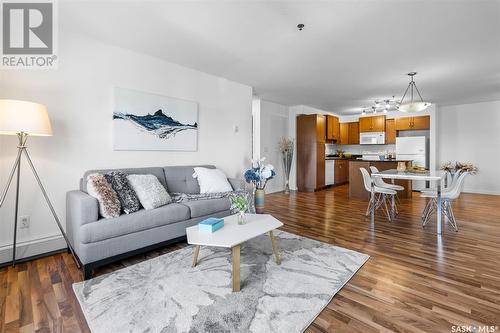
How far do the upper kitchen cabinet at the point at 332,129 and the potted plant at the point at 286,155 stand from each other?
135cm

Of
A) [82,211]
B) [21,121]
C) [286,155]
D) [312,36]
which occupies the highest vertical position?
[312,36]

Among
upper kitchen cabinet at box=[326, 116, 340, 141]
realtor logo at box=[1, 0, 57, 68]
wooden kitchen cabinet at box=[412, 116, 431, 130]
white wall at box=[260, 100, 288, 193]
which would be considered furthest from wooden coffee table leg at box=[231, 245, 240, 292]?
wooden kitchen cabinet at box=[412, 116, 431, 130]

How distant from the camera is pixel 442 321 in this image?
4.95 ft

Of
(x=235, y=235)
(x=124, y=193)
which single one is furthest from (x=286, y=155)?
(x=235, y=235)

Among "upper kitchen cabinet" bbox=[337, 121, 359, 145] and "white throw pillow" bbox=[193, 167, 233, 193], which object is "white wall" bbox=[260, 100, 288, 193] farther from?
"white throw pillow" bbox=[193, 167, 233, 193]

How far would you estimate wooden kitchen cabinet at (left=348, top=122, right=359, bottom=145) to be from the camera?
797 centimetres

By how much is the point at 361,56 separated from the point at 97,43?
136 inches

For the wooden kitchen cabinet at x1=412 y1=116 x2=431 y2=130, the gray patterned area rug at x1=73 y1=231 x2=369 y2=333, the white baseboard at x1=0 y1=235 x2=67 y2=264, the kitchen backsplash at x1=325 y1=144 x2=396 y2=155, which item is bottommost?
the gray patterned area rug at x1=73 y1=231 x2=369 y2=333

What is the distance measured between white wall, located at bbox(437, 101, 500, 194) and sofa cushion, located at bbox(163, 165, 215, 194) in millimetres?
7271

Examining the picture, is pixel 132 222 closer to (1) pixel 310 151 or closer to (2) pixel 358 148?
(1) pixel 310 151

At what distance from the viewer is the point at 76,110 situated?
9.02ft

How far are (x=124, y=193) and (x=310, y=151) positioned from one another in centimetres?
524

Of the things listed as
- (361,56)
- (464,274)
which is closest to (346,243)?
(464,274)

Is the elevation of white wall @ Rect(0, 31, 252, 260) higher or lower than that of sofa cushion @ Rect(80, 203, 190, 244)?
higher
